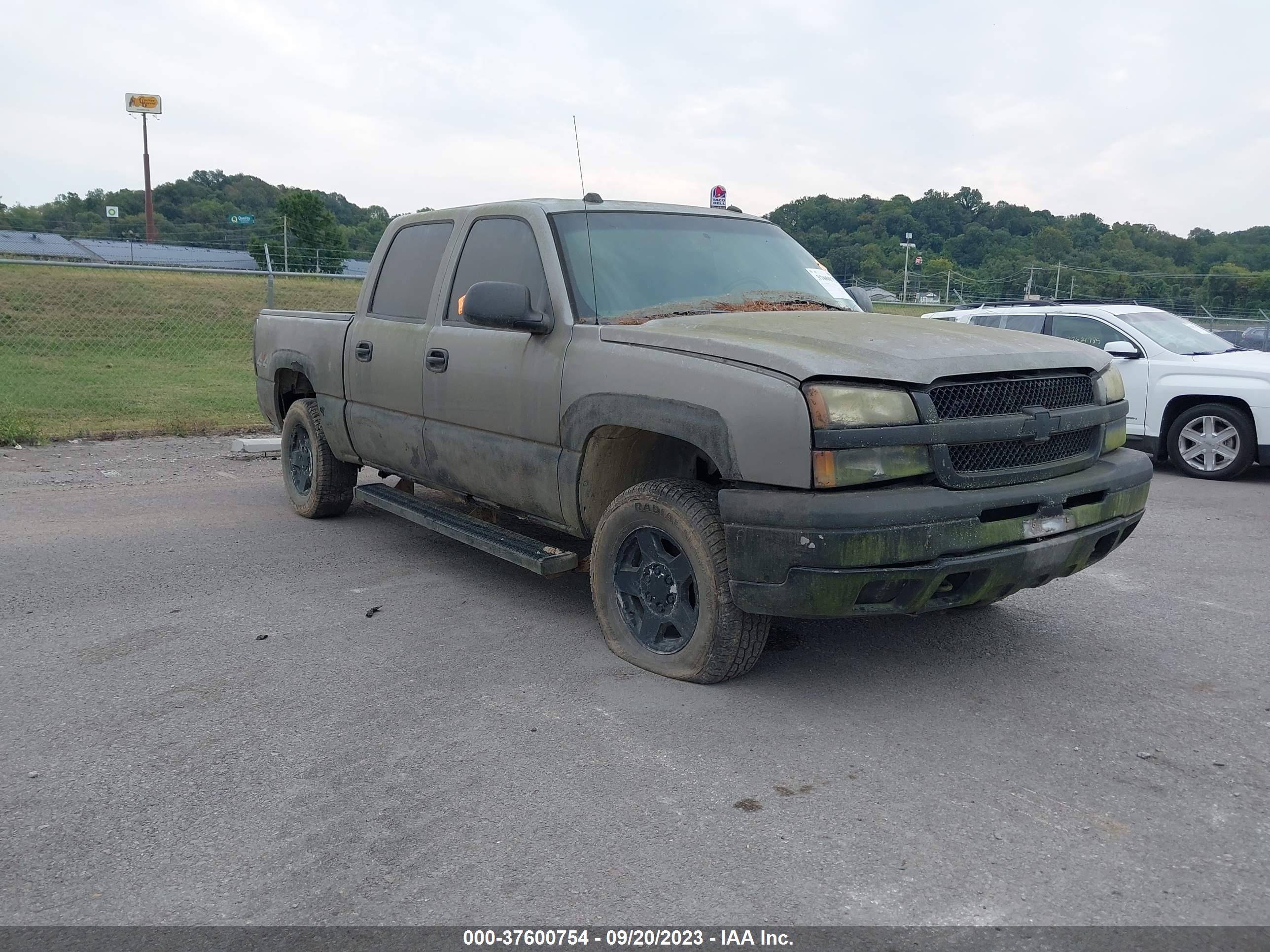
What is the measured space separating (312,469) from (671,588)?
3686 mm

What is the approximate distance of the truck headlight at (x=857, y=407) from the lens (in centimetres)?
351

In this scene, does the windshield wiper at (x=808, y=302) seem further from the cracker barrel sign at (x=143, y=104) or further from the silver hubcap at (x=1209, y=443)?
the cracker barrel sign at (x=143, y=104)

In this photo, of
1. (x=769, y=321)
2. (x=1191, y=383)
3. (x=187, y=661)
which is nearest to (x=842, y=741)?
(x=769, y=321)

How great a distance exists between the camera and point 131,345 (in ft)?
65.6

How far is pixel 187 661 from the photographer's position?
14.5 feet

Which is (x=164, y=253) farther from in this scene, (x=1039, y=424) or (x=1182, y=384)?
(x=1039, y=424)

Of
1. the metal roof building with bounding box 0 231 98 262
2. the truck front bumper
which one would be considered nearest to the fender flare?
the truck front bumper

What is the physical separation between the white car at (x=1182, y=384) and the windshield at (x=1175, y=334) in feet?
0.04

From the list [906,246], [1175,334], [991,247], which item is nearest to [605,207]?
[1175,334]

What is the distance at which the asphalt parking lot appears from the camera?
107 inches

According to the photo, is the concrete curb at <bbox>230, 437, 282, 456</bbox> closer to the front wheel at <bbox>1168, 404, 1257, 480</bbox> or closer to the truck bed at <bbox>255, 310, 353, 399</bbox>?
the truck bed at <bbox>255, 310, 353, 399</bbox>

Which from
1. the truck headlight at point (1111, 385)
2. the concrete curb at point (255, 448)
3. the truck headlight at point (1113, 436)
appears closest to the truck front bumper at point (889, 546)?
the truck headlight at point (1113, 436)

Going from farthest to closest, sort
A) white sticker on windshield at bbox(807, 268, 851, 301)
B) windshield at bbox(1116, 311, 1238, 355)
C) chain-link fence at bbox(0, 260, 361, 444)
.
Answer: chain-link fence at bbox(0, 260, 361, 444), windshield at bbox(1116, 311, 1238, 355), white sticker on windshield at bbox(807, 268, 851, 301)

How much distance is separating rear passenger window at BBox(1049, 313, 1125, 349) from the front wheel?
3.66 feet
